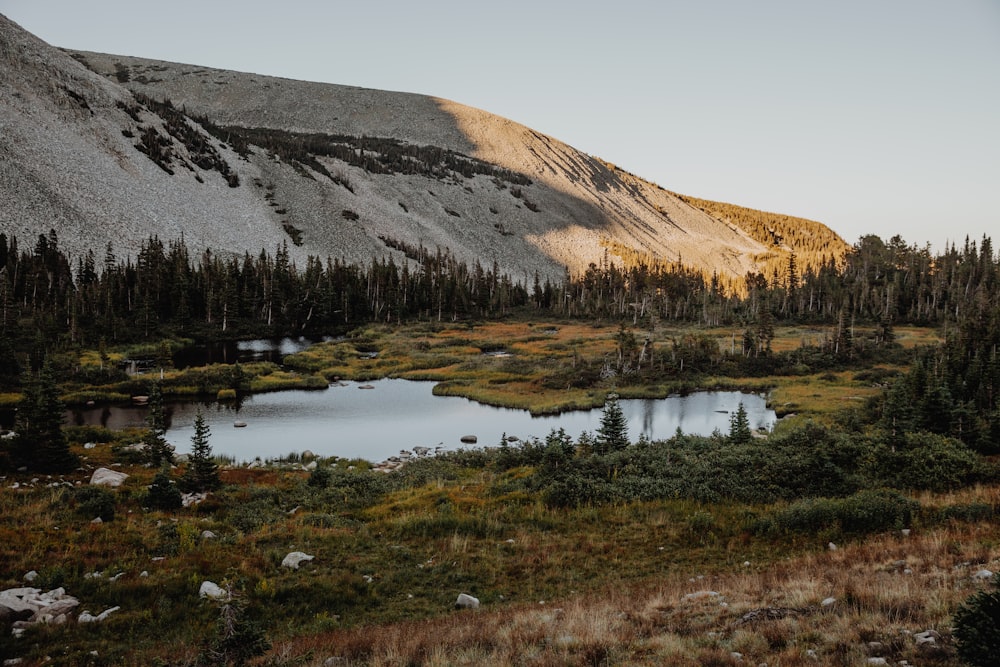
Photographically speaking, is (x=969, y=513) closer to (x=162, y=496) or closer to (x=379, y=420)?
(x=162, y=496)

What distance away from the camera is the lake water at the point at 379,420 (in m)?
39.1

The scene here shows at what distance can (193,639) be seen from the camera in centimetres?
1165

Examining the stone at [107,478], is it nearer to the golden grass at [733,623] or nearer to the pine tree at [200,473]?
the pine tree at [200,473]

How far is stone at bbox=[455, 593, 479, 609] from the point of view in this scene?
13617 mm

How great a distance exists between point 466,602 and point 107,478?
18.4m

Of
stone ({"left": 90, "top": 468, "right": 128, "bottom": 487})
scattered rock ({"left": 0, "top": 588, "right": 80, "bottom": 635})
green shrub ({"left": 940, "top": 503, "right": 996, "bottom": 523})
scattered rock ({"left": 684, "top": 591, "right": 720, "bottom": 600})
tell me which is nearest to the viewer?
scattered rock ({"left": 0, "top": 588, "right": 80, "bottom": 635})

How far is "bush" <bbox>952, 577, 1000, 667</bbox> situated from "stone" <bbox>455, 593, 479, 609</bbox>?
363 inches

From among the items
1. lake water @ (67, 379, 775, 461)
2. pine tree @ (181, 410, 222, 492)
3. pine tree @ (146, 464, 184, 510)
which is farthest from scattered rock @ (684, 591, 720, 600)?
lake water @ (67, 379, 775, 461)

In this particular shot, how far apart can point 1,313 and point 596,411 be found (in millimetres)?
64941

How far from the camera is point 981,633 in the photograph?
22.8ft

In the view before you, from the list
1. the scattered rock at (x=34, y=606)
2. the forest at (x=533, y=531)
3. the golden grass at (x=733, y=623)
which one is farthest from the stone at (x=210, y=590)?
the golden grass at (x=733, y=623)

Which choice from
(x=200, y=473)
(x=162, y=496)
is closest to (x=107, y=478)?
(x=200, y=473)

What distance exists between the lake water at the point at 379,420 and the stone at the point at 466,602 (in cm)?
2276

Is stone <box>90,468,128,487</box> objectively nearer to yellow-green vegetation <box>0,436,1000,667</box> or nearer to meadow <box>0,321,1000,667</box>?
meadow <box>0,321,1000,667</box>
